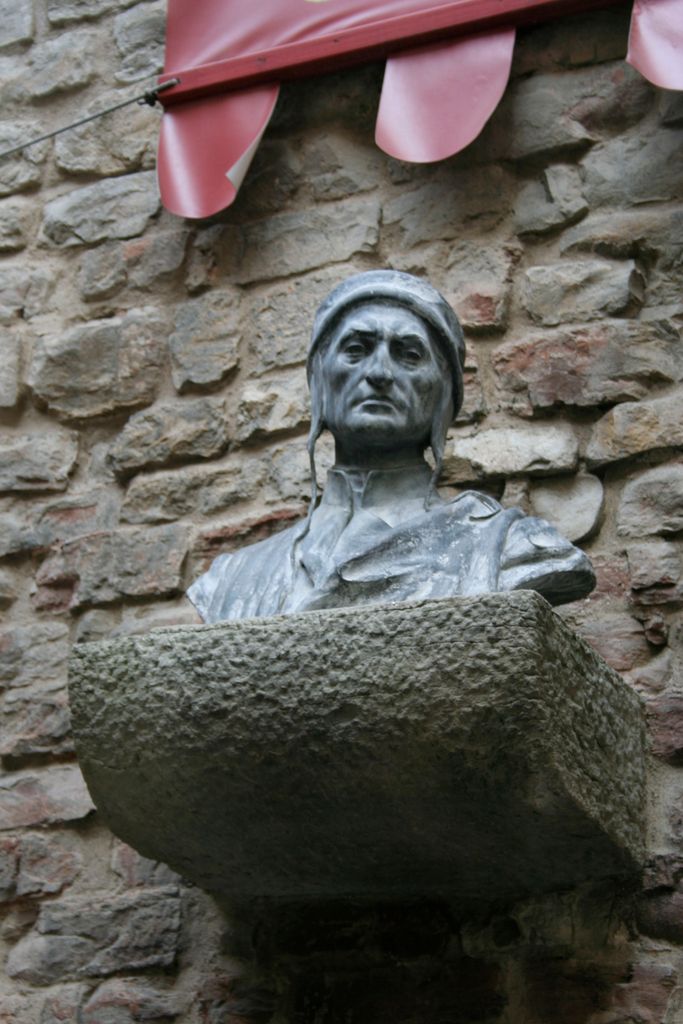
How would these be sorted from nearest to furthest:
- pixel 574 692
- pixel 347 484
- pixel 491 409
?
pixel 574 692 → pixel 347 484 → pixel 491 409

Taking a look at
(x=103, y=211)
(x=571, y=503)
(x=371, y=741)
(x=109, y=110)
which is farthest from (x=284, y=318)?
(x=371, y=741)

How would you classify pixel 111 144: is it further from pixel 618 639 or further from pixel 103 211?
pixel 618 639

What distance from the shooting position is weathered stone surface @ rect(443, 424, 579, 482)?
3582 mm

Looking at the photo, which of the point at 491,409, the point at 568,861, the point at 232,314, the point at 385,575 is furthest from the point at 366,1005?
the point at 232,314

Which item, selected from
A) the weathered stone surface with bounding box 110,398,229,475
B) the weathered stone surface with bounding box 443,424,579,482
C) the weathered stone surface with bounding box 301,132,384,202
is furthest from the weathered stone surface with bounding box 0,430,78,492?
the weathered stone surface with bounding box 443,424,579,482

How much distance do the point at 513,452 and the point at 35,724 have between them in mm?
1051

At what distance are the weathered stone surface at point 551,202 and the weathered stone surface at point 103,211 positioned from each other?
0.84 metres

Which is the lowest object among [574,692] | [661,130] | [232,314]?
[574,692]

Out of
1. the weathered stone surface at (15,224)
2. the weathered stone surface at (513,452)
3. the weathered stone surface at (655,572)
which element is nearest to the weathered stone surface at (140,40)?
the weathered stone surface at (15,224)

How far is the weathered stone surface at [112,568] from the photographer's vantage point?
378cm

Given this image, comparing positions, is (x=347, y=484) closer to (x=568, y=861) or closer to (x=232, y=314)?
(x=568, y=861)

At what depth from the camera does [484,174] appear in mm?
3920

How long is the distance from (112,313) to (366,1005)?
1.70 m

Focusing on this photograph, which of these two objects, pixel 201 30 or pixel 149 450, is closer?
pixel 149 450
